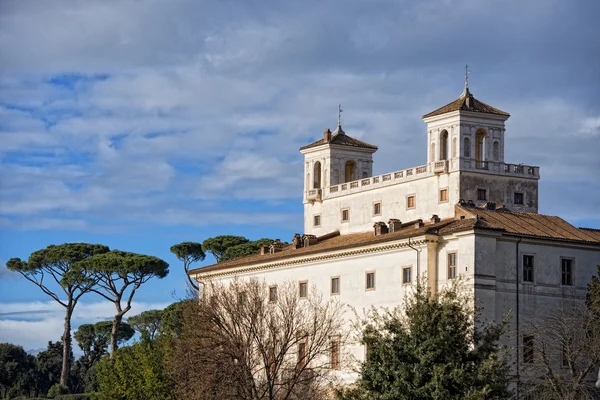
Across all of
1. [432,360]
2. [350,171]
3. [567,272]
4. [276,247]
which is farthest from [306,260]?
[432,360]

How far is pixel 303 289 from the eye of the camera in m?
66.4

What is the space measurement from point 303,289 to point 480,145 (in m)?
11.8

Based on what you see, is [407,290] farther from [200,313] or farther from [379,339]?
[379,339]

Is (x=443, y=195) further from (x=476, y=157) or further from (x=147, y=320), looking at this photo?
(x=147, y=320)

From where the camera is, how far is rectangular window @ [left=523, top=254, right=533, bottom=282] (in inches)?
2281

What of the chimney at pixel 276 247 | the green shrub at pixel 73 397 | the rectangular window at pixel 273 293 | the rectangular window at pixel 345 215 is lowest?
the green shrub at pixel 73 397

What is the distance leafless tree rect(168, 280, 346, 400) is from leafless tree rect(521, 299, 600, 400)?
9.01 m

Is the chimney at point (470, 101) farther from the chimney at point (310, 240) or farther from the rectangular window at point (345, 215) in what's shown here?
the chimney at point (310, 240)

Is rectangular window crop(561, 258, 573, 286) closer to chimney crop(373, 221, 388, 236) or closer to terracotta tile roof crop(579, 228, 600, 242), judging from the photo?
terracotta tile roof crop(579, 228, 600, 242)

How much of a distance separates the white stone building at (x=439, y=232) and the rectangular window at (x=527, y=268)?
0.15 ft

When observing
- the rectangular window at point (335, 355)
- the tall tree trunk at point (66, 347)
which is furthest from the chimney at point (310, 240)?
the tall tree trunk at point (66, 347)

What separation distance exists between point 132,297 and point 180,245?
10.3 meters

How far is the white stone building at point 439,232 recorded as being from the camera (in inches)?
2254

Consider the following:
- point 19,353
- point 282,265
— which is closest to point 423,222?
point 282,265
